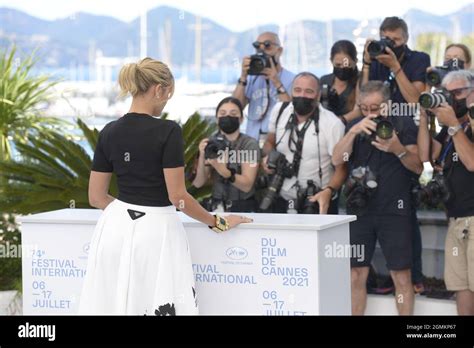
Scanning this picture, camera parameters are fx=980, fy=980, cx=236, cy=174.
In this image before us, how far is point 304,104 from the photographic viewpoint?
262 inches

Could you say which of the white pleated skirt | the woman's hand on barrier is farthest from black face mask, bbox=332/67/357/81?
the white pleated skirt

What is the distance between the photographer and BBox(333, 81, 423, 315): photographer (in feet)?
21.0

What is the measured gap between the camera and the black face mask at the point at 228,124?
6.69m

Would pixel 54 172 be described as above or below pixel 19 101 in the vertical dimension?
below

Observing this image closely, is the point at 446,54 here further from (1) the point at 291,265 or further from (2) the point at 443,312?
(1) the point at 291,265

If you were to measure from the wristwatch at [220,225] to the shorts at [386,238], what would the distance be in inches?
74.9

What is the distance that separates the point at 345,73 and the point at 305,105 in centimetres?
46

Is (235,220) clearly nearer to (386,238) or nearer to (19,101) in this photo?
(386,238)

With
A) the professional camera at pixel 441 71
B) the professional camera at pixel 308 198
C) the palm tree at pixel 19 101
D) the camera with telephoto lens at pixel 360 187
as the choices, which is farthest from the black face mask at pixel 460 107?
the palm tree at pixel 19 101

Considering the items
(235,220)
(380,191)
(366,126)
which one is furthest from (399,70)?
(235,220)

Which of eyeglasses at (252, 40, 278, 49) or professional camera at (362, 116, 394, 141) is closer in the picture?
professional camera at (362, 116, 394, 141)

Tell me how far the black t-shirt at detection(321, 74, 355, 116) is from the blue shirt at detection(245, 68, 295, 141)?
0.42m

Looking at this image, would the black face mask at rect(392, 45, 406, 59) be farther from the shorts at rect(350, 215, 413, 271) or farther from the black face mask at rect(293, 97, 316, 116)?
the shorts at rect(350, 215, 413, 271)

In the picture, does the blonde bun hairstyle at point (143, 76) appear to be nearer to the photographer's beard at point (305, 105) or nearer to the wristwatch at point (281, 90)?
the photographer's beard at point (305, 105)
